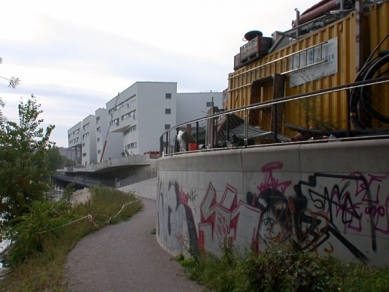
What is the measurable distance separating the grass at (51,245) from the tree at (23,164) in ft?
9.68

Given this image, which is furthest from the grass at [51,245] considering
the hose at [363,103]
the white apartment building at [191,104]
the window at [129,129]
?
the white apartment building at [191,104]

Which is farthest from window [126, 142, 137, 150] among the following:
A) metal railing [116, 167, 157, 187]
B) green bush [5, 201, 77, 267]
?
green bush [5, 201, 77, 267]

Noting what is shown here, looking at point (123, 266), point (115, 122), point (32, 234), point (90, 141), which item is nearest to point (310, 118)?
point (123, 266)

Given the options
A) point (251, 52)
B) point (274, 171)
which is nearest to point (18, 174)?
point (251, 52)

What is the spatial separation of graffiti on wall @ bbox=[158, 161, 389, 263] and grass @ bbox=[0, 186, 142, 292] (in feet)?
10.5

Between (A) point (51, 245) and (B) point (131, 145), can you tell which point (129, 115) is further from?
(A) point (51, 245)

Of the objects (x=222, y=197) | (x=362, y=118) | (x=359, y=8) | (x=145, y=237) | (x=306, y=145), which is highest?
(x=359, y=8)

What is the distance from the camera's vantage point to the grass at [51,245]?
10.5 m

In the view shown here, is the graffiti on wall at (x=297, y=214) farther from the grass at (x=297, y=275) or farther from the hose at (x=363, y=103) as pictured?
the hose at (x=363, y=103)

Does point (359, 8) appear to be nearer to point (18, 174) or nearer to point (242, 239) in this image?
point (242, 239)

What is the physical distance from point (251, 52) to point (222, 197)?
478 cm

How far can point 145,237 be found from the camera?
15.3m

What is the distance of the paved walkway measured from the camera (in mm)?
9133

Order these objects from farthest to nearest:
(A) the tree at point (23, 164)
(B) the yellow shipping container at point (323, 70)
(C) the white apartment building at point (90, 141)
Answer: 1. (C) the white apartment building at point (90, 141)
2. (A) the tree at point (23, 164)
3. (B) the yellow shipping container at point (323, 70)
